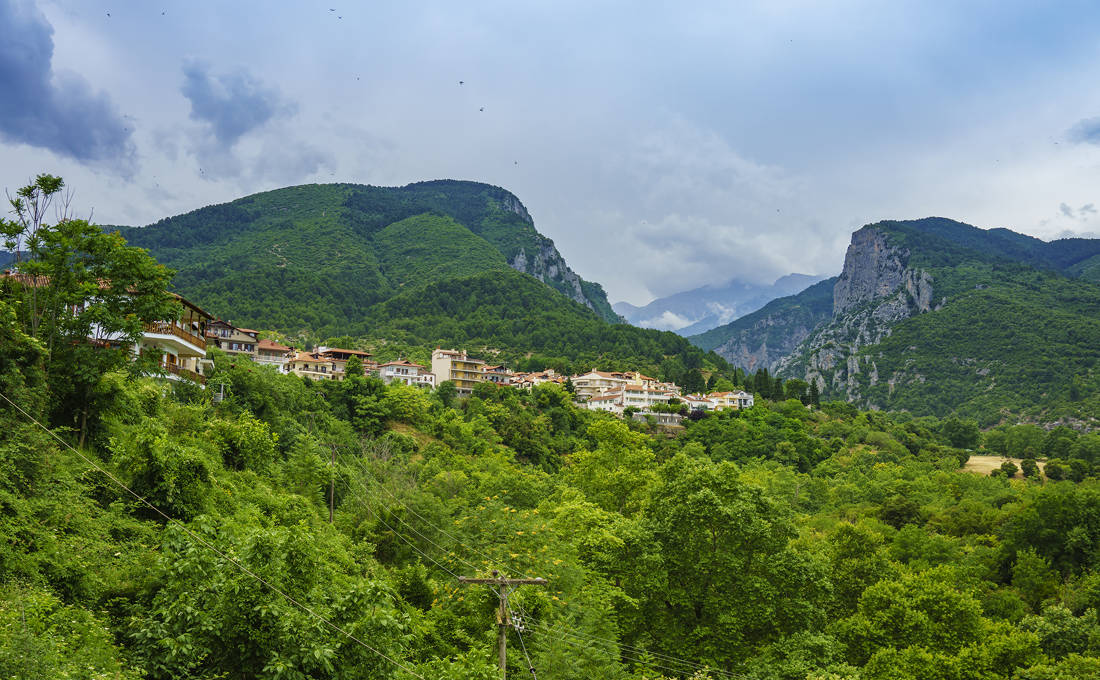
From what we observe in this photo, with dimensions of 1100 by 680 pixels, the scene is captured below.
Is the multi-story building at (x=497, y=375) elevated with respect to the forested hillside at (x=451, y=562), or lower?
elevated

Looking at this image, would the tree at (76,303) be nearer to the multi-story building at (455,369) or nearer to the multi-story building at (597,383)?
the multi-story building at (455,369)

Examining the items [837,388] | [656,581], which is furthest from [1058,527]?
[837,388]

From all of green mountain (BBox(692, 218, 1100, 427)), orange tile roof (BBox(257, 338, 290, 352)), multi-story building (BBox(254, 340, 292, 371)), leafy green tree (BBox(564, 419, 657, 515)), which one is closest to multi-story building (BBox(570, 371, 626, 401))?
multi-story building (BBox(254, 340, 292, 371))

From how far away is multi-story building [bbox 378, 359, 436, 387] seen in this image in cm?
8300

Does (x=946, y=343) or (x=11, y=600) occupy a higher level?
(x=946, y=343)

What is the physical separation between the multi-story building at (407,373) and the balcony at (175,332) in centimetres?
4934

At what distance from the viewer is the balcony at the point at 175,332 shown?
27734 mm

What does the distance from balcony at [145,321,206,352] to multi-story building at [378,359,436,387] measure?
4934 centimetres

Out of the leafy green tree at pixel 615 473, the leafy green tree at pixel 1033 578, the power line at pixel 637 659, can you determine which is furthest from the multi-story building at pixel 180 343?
the leafy green tree at pixel 1033 578

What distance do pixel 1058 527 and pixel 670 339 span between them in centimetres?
10068

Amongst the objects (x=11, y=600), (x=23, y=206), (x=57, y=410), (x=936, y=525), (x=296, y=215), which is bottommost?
(x=936, y=525)

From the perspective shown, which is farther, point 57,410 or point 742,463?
point 742,463

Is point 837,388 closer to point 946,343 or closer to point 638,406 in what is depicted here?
point 946,343

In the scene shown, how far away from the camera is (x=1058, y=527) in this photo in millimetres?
36906
